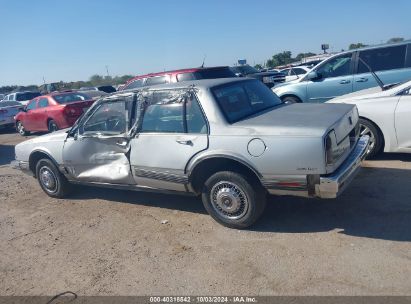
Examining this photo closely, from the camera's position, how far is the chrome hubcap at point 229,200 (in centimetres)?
412

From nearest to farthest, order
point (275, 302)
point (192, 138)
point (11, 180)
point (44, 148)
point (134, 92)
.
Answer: point (275, 302)
point (192, 138)
point (134, 92)
point (44, 148)
point (11, 180)

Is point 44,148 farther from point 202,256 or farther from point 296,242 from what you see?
point 296,242

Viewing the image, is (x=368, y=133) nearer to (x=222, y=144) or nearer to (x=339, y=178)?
(x=339, y=178)

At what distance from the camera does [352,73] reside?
8469 mm

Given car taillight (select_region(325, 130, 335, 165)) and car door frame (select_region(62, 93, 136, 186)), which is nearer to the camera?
car taillight (select_region(325, 130, 335, 165))

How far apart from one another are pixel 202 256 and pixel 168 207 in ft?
5.04

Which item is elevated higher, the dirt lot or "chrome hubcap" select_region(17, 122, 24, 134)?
"chrome hubcap" select_region(17, 122, 24, 134)

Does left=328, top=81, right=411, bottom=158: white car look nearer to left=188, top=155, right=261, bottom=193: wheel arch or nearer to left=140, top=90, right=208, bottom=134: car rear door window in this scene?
left=188, top=155, right=261, bottom=193: wheel arch

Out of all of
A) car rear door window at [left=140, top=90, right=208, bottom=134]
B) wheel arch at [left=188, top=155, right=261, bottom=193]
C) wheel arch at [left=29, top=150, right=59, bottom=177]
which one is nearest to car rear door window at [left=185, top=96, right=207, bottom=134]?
car rear door window at [left=140, top=90, right=208, bottom=134]

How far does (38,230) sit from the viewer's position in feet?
16.7

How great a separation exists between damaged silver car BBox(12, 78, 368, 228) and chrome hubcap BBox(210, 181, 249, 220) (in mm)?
11

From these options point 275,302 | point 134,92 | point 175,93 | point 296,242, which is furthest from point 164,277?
point 134,92

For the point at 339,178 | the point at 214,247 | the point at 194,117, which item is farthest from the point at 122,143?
the point at 339,178

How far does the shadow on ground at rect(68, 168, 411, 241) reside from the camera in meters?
4.00
